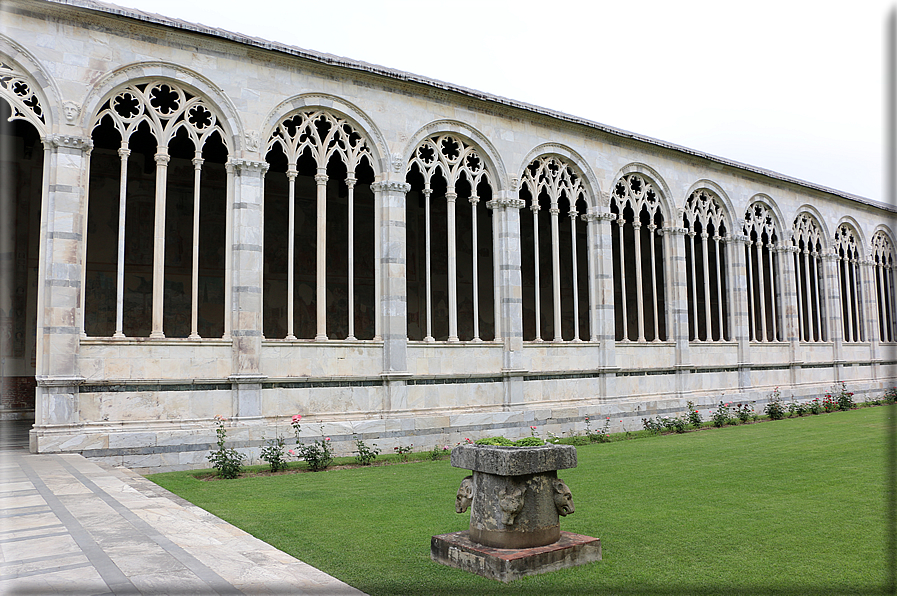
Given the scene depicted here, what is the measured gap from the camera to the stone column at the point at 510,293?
1742cm

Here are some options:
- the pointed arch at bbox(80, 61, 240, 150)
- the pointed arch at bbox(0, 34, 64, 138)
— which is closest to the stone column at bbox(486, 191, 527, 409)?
the pointed arch at bbox(80, 61, 240, 150)

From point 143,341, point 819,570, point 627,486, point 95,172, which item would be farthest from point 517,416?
point 95,172

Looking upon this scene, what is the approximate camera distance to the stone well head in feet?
18.8

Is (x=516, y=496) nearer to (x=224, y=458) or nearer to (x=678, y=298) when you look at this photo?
(x=224, y=458)

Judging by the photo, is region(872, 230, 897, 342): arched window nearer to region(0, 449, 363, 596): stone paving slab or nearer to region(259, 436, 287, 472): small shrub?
region(259, 436, 287, 472): small shrub

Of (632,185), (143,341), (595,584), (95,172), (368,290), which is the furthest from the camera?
(368,290)

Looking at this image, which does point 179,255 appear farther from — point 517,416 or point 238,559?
point 238,559

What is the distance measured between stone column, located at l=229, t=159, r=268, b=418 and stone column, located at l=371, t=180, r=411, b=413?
2.83m

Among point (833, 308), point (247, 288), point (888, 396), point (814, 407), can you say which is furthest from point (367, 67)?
point (888, 396)

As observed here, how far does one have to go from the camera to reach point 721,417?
19297 millimetres

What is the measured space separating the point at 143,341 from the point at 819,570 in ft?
38.0

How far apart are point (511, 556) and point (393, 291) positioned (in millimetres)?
10691

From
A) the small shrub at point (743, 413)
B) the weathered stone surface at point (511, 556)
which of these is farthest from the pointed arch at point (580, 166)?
the weathered stone surface at point (511, 556)

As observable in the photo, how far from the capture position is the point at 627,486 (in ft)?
32.1
